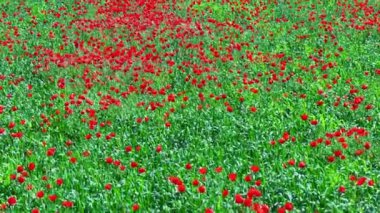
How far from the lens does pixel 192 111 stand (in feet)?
26.5

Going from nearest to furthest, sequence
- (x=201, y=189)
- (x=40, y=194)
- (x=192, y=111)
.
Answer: (x=201, y=189) < (x=40, y=194) < (x=192, y=111)

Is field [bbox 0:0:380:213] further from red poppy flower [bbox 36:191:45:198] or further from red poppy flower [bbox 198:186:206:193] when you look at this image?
red poppy flower [bbox 36:191:45:198]

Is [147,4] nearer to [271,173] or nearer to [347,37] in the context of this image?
[347,37]

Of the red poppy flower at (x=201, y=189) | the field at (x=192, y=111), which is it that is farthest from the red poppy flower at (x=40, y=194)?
the red poppy flower at (x=201, y=189)

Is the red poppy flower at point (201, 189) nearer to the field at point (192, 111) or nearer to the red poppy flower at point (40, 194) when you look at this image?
the field at point (192, 111)

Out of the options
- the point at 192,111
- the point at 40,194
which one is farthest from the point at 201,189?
the point at 192,111

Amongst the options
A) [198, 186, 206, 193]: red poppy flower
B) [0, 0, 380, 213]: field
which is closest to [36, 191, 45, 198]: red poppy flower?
[0, 0, 380, 213]: field

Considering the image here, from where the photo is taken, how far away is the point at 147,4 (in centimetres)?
1552

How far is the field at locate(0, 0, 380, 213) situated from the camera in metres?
5.57

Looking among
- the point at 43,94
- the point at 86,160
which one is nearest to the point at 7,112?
the point at 43,94

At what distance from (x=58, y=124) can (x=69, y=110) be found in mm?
272

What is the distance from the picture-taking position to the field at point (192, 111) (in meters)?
5.57

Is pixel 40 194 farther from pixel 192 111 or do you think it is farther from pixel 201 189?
pixel 192 111

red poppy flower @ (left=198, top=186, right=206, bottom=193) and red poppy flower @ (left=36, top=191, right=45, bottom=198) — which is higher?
red poppy flower @ (left=198, top=186, right=206, bottom=193)
